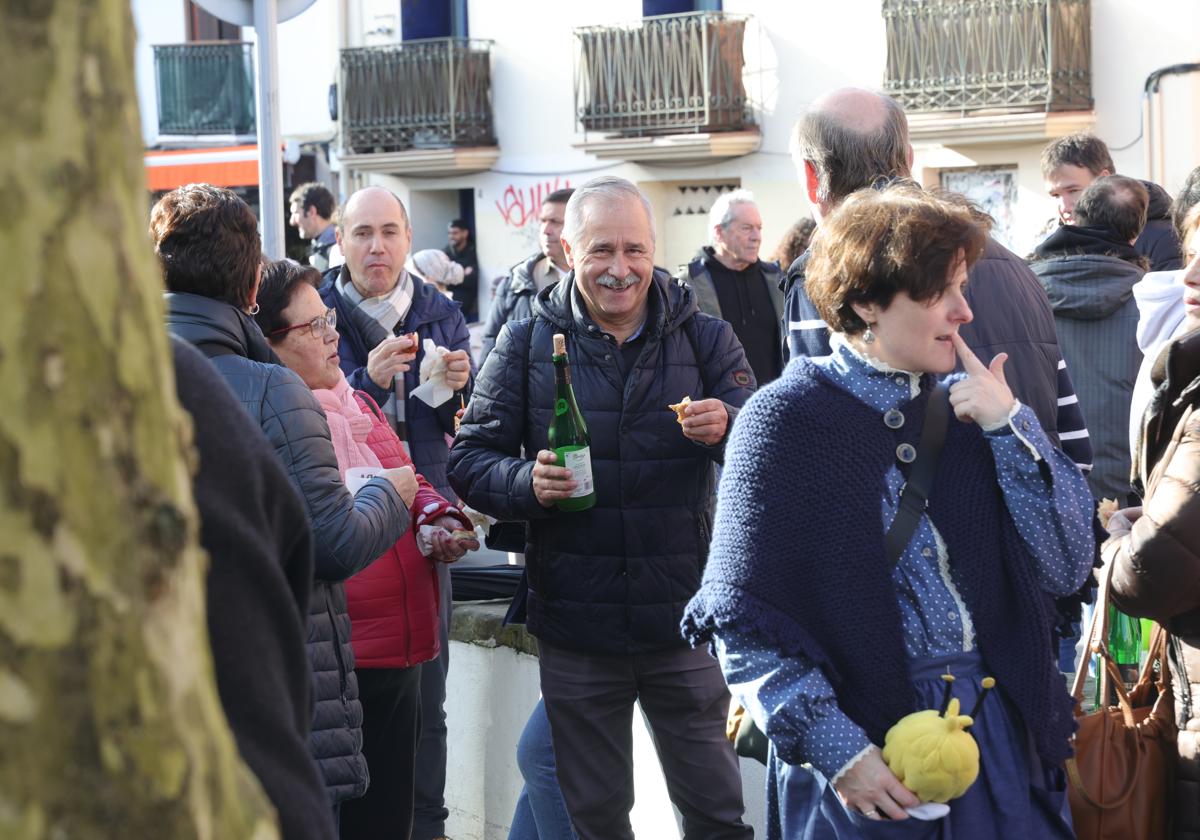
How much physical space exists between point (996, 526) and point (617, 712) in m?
1.83

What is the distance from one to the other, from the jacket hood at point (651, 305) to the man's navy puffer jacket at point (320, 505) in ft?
2.47

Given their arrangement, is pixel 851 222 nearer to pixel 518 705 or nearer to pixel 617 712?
pixel 617 712

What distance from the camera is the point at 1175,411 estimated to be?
3.41 m

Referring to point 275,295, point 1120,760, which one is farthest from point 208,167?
point 1120,760

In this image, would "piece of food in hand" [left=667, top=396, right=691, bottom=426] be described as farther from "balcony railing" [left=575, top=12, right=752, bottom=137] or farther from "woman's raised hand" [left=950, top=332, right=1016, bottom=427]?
"balcony railing" [left=575, top=12, right=752, bottom=137]

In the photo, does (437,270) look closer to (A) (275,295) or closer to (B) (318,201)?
(B) (318,201)

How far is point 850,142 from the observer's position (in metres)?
3.79

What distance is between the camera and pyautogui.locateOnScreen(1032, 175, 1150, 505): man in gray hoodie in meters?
6.21

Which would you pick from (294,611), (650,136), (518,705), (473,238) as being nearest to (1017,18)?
(650,136)

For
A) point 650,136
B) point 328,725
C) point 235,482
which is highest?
point 650,136

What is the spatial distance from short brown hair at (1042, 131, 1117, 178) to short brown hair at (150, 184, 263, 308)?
15.9ft

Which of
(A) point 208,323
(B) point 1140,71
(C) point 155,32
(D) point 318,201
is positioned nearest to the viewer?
(A) point 208,323

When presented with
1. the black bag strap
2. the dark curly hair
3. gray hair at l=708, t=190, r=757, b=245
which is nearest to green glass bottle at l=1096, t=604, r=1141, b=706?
the black bag strap

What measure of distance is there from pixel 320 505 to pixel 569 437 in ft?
2.78
